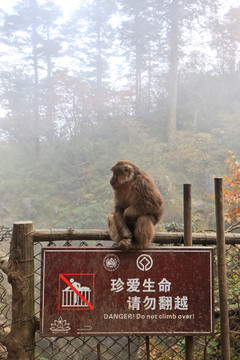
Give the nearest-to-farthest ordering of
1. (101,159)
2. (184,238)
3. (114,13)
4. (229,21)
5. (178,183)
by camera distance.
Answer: (184,238), (178,183), (101,159), (229,21), (114,13)

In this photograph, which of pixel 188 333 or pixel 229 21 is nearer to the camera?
pixel 188 333

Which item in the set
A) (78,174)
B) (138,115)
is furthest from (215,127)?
(78,174)

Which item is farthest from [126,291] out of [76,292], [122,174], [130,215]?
[122,174]

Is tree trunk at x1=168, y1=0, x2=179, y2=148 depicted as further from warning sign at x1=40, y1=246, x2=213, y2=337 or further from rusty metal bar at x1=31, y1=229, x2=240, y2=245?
warning sign at x1=40, y1=246, x2=213, y2=337

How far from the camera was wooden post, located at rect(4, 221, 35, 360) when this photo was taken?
1827 millimetres

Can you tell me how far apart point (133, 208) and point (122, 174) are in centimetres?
32

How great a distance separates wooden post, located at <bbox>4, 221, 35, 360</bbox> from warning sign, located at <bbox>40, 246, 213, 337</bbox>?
4.2 inches

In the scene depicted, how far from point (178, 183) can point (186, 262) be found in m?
Result: 10.4

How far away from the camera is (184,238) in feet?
6.47

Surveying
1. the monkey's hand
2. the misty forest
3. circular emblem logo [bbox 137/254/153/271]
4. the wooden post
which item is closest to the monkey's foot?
circular emblem logo [bbox 137/254/153/271]

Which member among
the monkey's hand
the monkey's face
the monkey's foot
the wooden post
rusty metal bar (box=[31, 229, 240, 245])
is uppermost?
the monkey's face

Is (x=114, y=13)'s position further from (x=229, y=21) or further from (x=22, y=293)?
(x=22, y=293)

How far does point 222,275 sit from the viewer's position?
1863 millimetres

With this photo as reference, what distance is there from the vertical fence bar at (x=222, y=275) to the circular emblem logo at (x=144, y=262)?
0.46m
